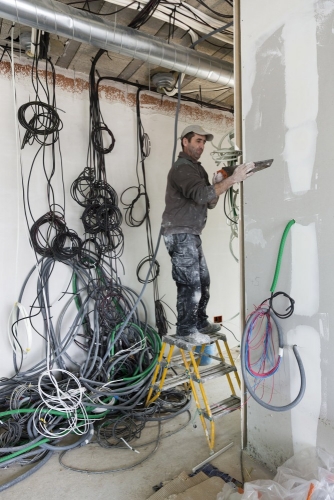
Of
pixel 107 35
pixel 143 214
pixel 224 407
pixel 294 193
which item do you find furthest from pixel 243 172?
pixel 143 214

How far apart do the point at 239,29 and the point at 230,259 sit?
8.42 ft

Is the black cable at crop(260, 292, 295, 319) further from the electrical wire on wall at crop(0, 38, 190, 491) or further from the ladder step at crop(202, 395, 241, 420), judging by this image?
the electrical wire on wall at crop(0, 38, 190, 491)

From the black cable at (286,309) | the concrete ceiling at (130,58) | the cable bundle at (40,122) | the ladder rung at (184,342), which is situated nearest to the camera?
the black cable at (286,309)

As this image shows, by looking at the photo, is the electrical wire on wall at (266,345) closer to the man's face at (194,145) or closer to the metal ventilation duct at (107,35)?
the man's face at (194,145)

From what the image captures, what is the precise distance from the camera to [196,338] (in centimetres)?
230

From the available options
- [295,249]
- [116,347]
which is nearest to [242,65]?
[295,249]

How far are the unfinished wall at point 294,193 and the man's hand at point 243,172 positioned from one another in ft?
0.24

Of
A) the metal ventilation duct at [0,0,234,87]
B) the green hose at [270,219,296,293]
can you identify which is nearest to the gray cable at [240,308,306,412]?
the green hose at [270,219,296,293]

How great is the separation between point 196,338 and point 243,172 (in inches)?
45.1

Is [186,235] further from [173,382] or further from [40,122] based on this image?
[40,122]

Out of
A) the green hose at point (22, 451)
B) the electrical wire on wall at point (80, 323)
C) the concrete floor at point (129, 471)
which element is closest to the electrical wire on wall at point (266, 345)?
the concrete floor at point (129, 471)

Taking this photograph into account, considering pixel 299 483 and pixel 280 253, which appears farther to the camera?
pixel 280 253

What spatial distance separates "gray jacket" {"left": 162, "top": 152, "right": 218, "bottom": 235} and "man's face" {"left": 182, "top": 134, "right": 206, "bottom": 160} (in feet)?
0.22

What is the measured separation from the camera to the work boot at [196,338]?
229cm
